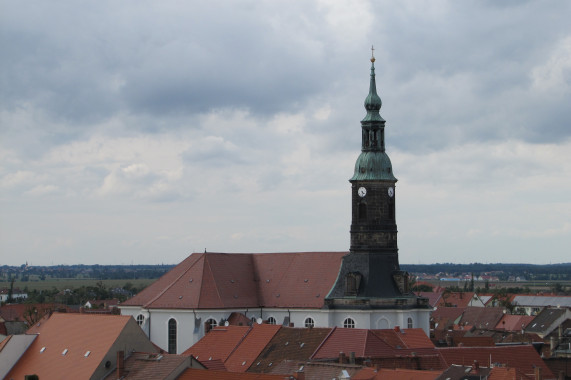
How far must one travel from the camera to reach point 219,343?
89.8 metres

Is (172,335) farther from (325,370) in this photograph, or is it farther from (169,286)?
(325,370)

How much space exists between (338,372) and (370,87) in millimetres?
44775

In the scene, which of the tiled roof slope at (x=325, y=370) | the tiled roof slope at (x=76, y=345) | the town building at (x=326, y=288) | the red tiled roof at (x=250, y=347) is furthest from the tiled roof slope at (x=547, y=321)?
the tiled roof slope at (x=325, y=370)

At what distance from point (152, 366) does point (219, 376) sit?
6.20 m

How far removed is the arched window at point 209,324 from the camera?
102m

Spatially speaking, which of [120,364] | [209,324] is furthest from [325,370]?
[209,324]

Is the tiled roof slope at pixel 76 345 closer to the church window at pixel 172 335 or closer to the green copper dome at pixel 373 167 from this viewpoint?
the church window at pixel 172 335

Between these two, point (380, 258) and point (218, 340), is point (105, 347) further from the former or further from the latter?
point (380, 258)

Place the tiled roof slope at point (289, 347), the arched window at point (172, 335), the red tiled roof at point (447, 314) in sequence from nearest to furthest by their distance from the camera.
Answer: the tiled roof slope at point (289, 347) → the arched window at point (172, 335) → the red tiled roof at point (447, 314)

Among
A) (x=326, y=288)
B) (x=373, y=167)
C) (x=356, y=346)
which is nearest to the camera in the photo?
(x=356, y=346)

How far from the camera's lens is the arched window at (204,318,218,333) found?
101731 mm

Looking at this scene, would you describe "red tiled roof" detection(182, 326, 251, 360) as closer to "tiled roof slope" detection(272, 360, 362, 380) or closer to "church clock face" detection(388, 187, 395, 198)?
"tiled roof slope" detection(272, 360, 362, 380)

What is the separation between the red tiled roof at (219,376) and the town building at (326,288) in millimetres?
29112

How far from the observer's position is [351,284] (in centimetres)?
9838
